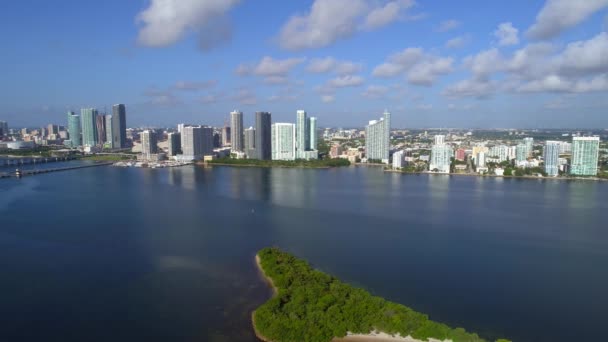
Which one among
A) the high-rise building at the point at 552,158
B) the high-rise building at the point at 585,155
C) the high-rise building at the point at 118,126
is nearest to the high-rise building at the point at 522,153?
the high-rise building at the point at 552,158

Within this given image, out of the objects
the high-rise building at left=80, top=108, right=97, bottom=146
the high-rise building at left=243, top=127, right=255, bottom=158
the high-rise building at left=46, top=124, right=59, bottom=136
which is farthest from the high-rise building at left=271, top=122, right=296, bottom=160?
the high-rise building at left=46, top=124, right=59, bottom=136

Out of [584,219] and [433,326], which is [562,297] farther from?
[584,219]

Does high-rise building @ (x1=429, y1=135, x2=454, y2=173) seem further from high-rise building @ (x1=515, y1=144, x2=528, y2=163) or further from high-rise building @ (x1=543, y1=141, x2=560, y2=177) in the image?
high-rise building @ (x1=543, y1=141, x2=560, y2=177)

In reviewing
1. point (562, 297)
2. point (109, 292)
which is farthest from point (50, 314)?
point (562, 297)

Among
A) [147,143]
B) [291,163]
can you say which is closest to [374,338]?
[291,163]

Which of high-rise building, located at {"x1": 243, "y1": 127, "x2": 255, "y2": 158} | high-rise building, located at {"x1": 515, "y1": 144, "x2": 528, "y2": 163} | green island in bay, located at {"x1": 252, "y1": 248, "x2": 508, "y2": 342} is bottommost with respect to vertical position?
green island in bay, located at {"x1": 252, "y1": 248, "x2": 508, "y2": 342}

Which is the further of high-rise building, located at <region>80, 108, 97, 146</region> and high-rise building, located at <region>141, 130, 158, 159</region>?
high-rise building, located at <region>80, 108, 97, 146</region>

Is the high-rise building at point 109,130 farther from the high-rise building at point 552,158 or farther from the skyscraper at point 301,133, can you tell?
the high-rise building at point 552,158
